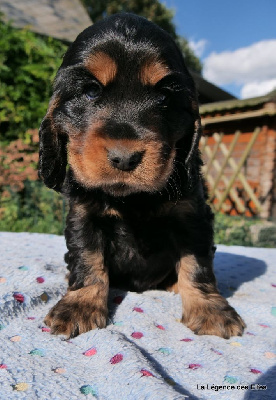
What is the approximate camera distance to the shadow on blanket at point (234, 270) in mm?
2559

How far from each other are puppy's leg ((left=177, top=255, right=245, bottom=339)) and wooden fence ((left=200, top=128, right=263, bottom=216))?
5.65 m

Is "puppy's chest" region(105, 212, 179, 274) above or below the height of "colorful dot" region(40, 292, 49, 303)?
above

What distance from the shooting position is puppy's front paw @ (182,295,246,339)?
68.3 inches

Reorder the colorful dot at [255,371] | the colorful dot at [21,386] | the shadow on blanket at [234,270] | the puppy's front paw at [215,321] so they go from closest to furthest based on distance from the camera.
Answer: the colorful dot at [21,386] → the colorful dot at [255,371] → the puppy's front paw at [215,321] → the shadow on blanket at [234,270]

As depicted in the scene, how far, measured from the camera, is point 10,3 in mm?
Answer: 9984

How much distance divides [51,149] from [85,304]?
0.84 m

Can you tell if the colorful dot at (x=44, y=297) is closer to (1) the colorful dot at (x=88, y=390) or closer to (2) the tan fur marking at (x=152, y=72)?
(1) the colorful dot at (x=88, y=390)

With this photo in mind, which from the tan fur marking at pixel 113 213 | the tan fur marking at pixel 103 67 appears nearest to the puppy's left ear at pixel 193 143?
the tan fur marking at pixel 113 213

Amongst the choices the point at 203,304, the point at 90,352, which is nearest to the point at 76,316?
the point at 90,352

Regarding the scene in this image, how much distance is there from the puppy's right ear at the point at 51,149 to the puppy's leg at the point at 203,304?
828mm

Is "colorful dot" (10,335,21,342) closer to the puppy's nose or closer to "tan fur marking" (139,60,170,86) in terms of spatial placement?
the puppy's nose

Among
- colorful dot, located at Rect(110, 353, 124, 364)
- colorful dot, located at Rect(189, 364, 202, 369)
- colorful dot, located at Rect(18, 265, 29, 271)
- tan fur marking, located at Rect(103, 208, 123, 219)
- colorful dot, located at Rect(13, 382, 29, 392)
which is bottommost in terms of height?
colorful dot, located at Rect(189, 364, 202, 369)

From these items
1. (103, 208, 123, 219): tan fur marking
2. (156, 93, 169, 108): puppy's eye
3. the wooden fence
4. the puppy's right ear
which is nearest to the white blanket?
(103, 208, 123, 219): tan fur marking

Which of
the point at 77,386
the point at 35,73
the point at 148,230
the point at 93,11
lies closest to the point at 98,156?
the point at 148,230
